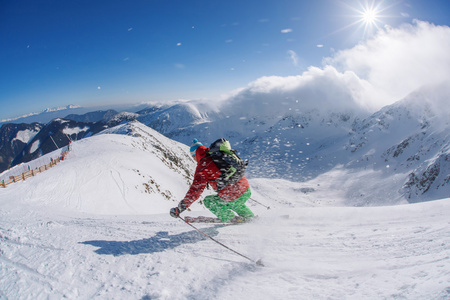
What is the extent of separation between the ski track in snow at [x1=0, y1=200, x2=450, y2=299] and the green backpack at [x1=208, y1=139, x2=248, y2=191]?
1.30 meters

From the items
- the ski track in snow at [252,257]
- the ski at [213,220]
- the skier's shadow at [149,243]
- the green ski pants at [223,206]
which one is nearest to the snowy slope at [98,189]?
the ski track in snow at [252,257]

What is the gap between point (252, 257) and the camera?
413 cm

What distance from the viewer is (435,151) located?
96188mm

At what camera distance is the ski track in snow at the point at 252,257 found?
9.28ft

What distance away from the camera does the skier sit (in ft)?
17.0

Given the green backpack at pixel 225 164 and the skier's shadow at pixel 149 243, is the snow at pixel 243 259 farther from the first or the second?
the green backpack at pixel 225 164

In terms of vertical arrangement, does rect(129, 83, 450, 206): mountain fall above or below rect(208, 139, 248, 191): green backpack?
below

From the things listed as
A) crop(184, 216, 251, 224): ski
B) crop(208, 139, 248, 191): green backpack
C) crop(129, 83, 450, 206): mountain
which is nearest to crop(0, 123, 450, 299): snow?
crop(184, 216, 251, 224): ski

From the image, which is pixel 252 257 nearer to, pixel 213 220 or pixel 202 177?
A: pixel 202 177

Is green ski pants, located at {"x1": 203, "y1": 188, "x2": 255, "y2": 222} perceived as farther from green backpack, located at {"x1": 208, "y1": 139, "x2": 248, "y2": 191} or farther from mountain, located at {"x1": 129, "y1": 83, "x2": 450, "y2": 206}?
mountain, located at {"x1": 129, "y1": 83, "x2": 450, "y2": 206}

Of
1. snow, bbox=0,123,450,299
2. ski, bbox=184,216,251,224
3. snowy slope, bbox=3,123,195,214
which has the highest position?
snow, bbox=0,123,450,299

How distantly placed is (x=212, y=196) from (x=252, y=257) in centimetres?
207

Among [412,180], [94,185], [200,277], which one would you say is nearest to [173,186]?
[94,185]

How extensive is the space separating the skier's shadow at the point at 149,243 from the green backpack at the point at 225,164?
1345 mm
